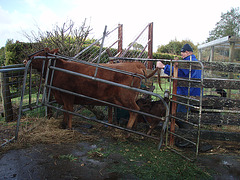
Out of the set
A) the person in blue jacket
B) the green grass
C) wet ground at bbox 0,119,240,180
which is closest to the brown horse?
the person in blue jacket

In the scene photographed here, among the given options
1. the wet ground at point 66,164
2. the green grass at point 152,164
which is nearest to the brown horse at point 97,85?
the green grass at point 152,164

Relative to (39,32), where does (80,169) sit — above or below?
below

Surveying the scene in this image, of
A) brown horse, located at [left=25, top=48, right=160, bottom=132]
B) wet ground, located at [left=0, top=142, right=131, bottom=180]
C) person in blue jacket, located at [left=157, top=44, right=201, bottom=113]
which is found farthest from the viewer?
brown horse, located at [left=25, top=48, right=160, bottom=132]

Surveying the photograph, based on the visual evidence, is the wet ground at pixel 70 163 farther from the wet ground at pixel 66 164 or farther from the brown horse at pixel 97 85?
the brown horse at pixel 97 85

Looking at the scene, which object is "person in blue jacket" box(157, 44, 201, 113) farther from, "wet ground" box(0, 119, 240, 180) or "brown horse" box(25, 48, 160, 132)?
"wet ground" box(0, 119, 240, 180)

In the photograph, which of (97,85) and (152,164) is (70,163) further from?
(97,85)

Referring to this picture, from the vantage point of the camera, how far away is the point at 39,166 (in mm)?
2990

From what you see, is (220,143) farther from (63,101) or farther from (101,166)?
(63,101)

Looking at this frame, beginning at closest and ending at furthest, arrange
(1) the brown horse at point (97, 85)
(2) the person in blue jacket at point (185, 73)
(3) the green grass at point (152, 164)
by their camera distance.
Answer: (3) the green grass at point (152, 164)
(2) the person in blue jacket at point (185, 73)
(1) the brown horse at point (97, 85)

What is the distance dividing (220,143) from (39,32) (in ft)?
20.0

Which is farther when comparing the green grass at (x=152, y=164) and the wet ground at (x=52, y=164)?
the green grass at (x=152, y=164)

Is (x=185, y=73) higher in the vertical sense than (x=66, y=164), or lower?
higher

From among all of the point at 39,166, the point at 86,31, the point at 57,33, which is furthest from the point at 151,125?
the point at 57,33

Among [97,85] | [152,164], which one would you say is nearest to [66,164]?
[152,164]
